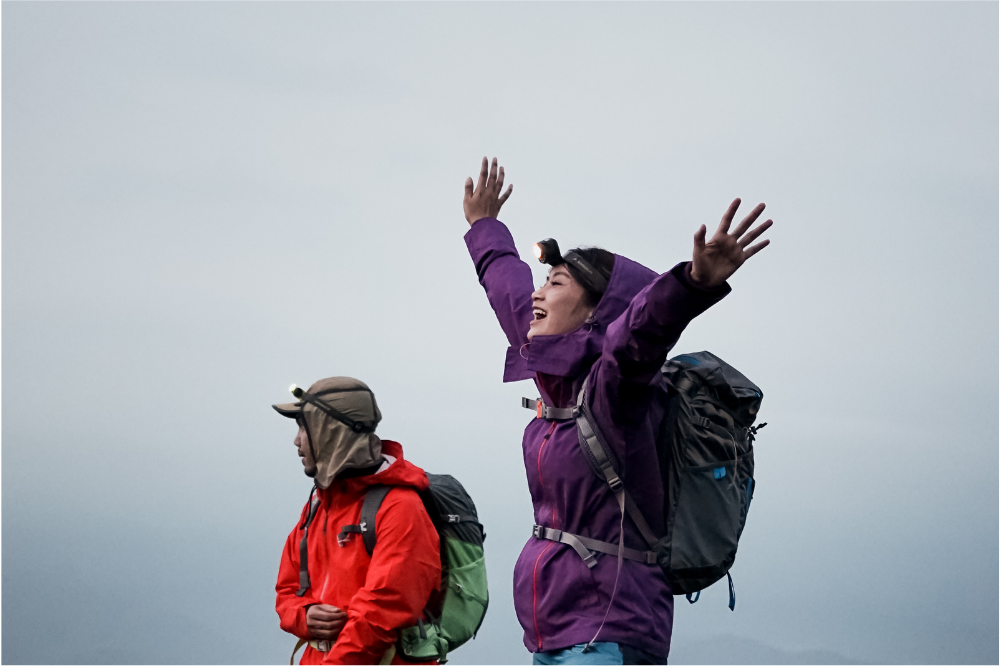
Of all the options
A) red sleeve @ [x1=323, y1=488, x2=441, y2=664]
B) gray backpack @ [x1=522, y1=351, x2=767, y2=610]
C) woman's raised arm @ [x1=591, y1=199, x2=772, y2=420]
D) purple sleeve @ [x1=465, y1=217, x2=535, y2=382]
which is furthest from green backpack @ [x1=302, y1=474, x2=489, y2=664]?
woman's raised arm @ [x1=591, y1=199, x2=772, y2=420]

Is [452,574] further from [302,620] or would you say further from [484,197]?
[484,197]

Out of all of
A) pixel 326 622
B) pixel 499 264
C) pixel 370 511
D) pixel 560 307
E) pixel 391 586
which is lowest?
pixel 326 622

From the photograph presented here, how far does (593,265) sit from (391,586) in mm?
1349

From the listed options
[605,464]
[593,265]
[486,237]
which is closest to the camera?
[605,464]

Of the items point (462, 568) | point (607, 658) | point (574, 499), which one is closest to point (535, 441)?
point (574, 499)

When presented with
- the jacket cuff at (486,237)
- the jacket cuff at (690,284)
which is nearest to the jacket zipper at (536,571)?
the jacket cuff at (690,284)

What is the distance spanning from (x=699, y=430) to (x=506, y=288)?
3.74 feet

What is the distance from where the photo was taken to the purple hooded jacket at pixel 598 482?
11.8 feet

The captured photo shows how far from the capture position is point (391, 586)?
12.3 feet

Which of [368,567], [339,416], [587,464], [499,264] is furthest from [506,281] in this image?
[368,567]

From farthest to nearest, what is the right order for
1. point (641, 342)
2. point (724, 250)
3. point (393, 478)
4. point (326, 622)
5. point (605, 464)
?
point (393, 478), point (326, 622), point (605, 464), point (641, 342), point (724, 250)

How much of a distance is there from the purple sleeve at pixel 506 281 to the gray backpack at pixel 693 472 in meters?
0.50

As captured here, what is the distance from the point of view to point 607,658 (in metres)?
3.64

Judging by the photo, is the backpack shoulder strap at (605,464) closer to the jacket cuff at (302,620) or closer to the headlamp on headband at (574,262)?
the headlamp on headband at (574,262)
